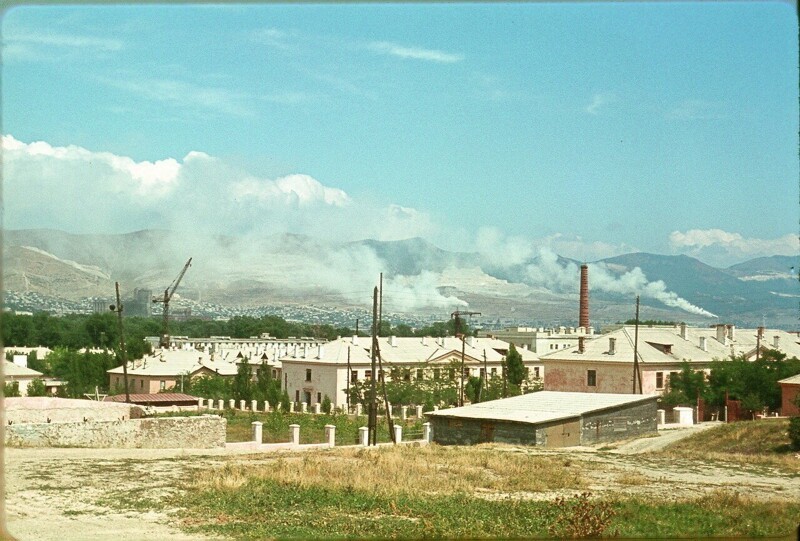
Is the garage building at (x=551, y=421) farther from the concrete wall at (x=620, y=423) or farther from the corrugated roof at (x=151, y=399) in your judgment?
the corrugated roof at (x=151, y=399)

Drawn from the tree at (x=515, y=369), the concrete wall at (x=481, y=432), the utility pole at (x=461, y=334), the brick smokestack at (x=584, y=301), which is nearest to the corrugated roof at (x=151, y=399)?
the utility pole at (x=461, y=334)

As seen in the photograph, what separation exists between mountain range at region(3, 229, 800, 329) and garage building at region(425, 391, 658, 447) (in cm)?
5050

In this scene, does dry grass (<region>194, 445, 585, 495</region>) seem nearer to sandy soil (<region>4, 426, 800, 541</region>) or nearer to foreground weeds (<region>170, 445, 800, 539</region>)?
foreground weeds (<region>170, 445, 800, 539</region>)

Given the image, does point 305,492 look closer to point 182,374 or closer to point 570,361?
point 570,361

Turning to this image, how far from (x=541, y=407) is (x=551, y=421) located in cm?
233

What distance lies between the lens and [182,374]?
45000 mm

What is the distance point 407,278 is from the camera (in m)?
169

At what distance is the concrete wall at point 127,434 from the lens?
1759 cm

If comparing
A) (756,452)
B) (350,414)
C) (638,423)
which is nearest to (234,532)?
(756,452)

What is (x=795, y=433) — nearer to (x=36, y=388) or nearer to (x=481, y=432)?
(x=481, y=432)

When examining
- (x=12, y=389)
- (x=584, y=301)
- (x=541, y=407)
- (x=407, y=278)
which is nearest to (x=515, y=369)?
(x=584, y=301)

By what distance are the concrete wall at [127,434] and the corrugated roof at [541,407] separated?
22.6ft

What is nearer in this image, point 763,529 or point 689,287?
point 763,529

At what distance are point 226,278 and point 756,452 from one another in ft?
475
